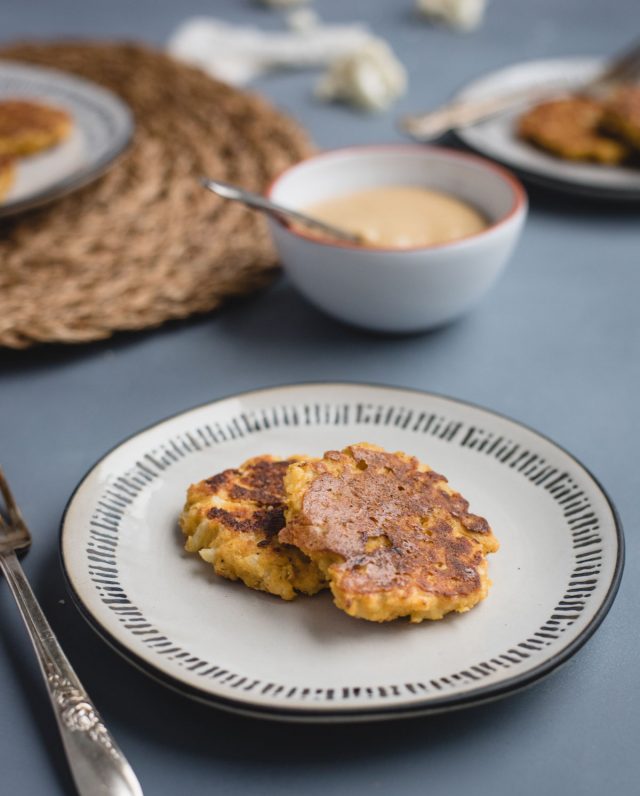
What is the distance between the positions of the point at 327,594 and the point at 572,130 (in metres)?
1.30

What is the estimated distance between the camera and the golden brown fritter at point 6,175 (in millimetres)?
1725

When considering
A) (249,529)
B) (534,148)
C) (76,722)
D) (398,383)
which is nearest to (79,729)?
(76,722)

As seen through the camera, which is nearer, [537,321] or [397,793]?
[397,793]

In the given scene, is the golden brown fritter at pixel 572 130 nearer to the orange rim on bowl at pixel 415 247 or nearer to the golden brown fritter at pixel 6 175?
the orange rim on bowl at pixel 415 247

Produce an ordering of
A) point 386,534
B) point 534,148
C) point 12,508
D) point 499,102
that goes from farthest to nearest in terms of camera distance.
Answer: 1. point 499,102
2. point 534,148
3. point 12,508
4. point 386,534

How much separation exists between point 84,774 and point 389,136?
1.61 metres

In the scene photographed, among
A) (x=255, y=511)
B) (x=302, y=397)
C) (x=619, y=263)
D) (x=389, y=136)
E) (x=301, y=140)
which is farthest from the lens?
(x=389, y=136)

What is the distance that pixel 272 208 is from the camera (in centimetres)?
146

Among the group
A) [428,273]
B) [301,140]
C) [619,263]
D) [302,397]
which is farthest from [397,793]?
[301,140]

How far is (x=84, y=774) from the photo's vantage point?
0.82 meters

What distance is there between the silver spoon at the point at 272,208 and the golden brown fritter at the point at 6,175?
1.46 feet

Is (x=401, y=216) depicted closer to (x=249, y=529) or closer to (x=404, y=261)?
(x=404, y=261)

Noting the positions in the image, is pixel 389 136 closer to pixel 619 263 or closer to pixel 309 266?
pixel 619 263

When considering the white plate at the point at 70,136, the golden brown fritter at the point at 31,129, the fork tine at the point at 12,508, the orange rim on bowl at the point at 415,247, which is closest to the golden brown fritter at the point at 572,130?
the orange rim on bowl at the point at 415,247
